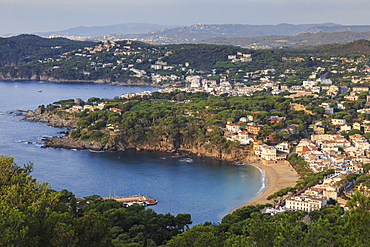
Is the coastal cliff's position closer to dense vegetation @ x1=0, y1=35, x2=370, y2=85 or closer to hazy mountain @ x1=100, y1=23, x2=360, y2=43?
dense vegetation @ x1=0, y1=35, x2=370, y2=85

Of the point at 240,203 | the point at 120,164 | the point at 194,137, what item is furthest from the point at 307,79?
the point at 240,203

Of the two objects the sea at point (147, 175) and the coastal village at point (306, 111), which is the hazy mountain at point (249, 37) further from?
the sea at point (147, 175)

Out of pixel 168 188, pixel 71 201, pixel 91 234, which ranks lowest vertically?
pixel 168 188

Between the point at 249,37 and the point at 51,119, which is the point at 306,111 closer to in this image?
the point at 51,119

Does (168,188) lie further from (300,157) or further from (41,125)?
(41,125)

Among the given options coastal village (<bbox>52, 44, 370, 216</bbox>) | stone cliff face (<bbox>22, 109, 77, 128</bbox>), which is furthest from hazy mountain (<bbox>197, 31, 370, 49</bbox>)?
stone cliff face (<bbox>22, 109, 77, 128</bbox>)

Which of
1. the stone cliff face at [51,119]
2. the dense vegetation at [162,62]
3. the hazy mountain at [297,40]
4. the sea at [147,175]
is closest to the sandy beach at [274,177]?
the sea at [147,175]
